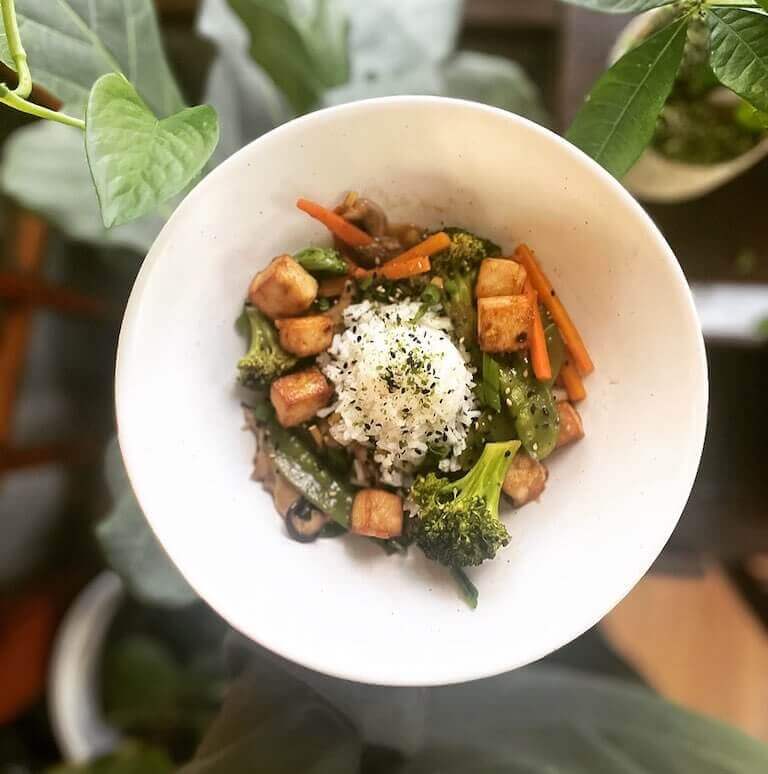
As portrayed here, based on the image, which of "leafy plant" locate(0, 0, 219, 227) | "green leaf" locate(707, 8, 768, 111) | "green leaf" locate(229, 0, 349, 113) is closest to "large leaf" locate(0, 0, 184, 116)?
"leafy plant" locate(0, 0, 219, 227)

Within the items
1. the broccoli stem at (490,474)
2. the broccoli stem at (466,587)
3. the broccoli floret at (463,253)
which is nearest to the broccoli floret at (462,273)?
the broccoli floret at (463,253)

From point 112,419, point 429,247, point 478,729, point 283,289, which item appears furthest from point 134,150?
point 112,419

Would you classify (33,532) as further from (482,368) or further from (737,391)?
(737,391)

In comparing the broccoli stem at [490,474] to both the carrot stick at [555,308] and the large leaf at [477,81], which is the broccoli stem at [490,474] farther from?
the large leaf at [477,81]

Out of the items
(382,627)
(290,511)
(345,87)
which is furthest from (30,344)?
(382,627)

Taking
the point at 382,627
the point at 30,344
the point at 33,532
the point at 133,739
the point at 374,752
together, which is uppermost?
the point at 382,627

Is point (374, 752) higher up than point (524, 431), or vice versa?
point (524, 431)

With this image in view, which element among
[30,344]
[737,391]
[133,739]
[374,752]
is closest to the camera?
[374,752]
